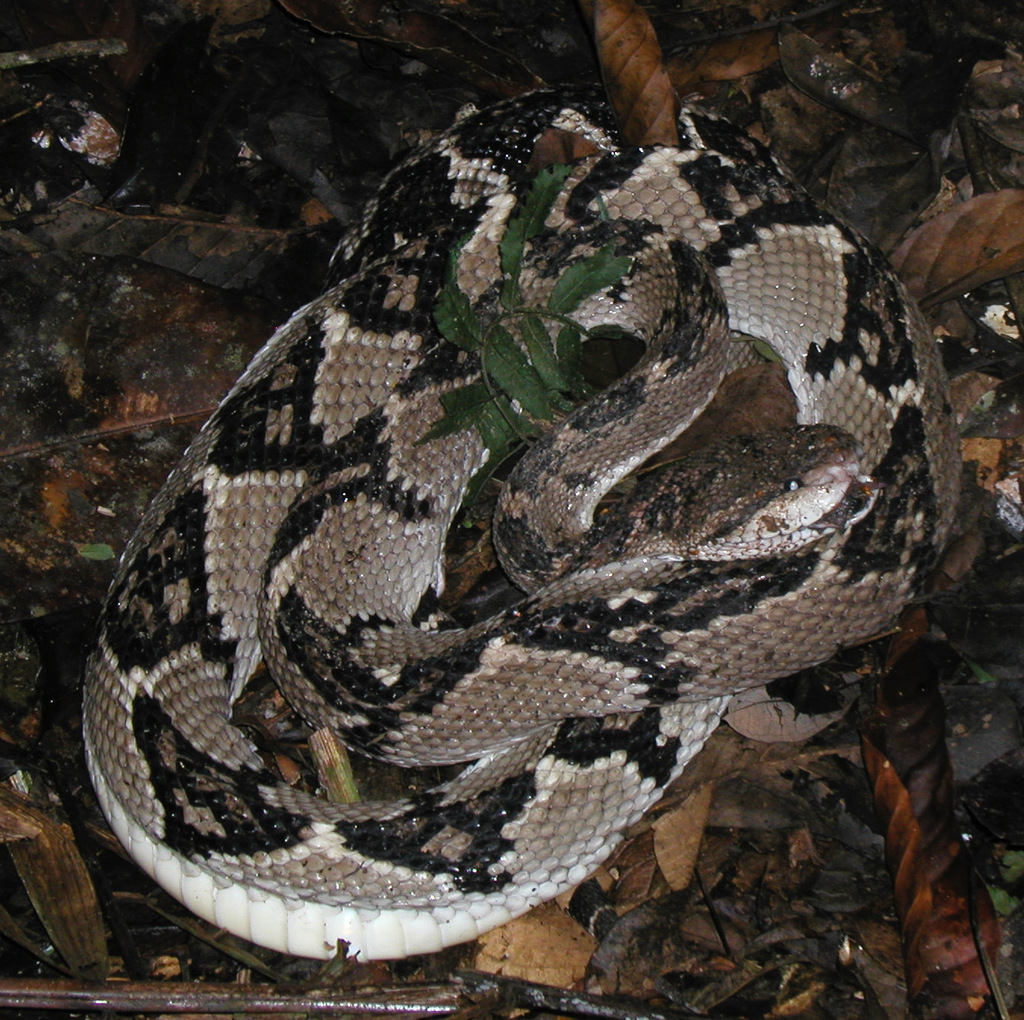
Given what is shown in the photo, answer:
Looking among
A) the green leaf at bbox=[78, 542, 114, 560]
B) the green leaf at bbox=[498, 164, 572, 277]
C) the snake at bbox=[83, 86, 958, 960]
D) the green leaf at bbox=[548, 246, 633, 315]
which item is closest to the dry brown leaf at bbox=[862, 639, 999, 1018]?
the snake at bbox=[83, 86, 958, 960]

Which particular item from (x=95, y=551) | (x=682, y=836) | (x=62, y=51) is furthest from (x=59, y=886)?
(x=62, y=51)

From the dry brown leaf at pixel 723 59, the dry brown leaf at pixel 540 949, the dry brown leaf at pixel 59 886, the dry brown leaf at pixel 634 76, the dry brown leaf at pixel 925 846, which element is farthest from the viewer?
the dry brown leaf at pixel 723 59

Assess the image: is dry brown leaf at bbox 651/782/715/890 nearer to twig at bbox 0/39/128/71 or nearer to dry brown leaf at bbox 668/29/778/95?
dry brown leaf at bbox 668/29/778/95

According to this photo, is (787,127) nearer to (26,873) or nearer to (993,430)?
(993,430)

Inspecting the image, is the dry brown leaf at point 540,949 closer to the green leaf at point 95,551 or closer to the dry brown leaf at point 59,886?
the dry brown leaf at point 59,886

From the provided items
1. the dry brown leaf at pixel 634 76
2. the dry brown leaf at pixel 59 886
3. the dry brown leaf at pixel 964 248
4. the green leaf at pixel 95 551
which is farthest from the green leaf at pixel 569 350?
the dry brown leaf at pixel 59 886

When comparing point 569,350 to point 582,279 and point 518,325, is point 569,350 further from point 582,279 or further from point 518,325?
point 582,279
